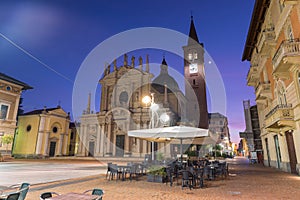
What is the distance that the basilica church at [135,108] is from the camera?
1128 inches

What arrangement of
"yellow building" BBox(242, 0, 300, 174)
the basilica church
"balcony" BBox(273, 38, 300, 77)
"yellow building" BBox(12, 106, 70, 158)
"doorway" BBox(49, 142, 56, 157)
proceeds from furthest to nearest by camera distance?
"doorway" BBox(49, 142, 56, 157), "yellow building" BBox(12, 106, 70, 158), the basilica church, "yellow building" BBox(242, 0, 300, 174), "balcony" BBox(273, 38, 300, 77)

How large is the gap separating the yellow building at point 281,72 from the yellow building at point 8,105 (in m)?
28.4

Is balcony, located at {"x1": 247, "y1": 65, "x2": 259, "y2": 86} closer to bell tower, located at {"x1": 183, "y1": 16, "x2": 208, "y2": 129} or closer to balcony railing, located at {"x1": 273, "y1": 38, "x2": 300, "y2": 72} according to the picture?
balcony railing, located at {"x1": 273, "y1": 38, "x2": 300, "y2": 72}

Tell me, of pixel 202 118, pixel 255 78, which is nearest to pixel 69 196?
pixel 255 78

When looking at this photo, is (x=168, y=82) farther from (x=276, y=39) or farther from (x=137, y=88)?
(x=276, y=39)

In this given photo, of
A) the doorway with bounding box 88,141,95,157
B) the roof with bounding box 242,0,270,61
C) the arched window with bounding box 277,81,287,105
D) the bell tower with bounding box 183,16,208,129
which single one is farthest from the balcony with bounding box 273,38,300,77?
the doorway with bounding box 88,141,95,157

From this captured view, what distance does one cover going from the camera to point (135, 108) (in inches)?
1216

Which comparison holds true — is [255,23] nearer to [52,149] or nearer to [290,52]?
[290,52]

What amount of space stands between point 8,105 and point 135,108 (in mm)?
17200

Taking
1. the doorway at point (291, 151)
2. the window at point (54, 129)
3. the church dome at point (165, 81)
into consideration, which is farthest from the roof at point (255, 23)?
the window at point (54, 129)

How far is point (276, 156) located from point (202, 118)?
74.8 feet

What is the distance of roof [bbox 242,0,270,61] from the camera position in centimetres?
1320

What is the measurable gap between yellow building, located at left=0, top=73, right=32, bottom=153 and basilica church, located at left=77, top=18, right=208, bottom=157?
405 inches

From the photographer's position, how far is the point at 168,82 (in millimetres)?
41656
